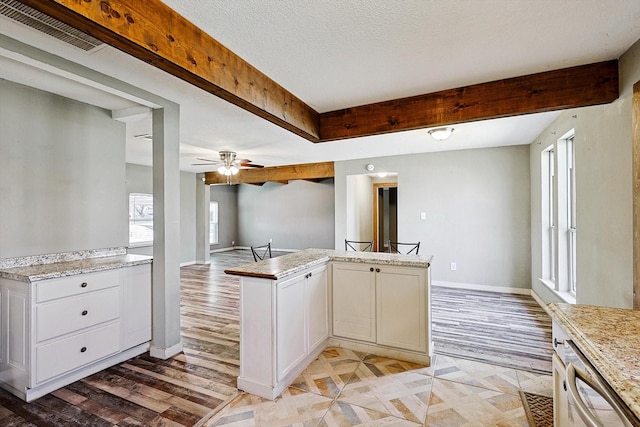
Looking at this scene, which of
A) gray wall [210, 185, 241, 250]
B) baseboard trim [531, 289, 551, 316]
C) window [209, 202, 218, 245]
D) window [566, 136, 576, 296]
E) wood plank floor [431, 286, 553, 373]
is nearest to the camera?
wood plank floor [431, 286, 553, 373]

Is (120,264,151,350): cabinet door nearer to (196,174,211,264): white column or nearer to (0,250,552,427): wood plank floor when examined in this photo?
(0,250,552,427): wood plank floor

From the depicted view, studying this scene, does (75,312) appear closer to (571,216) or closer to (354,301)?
(354,301)

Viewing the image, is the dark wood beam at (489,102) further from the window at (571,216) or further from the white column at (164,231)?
the white column at (164,231)

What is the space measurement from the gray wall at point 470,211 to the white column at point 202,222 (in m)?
4.73

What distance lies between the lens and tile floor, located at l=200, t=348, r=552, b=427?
193cm

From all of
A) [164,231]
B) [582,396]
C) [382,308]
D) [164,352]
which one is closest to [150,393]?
[164,352]

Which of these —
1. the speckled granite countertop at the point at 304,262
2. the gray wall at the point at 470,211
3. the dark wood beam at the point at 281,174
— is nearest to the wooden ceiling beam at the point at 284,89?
the speckled granite countertop at the point at 304,262

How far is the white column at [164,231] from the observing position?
280cm

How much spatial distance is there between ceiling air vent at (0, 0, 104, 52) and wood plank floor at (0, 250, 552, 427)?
7.77 feet


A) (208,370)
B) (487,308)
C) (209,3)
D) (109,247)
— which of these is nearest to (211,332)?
(208,370)

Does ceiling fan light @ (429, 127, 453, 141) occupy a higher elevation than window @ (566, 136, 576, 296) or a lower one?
higher

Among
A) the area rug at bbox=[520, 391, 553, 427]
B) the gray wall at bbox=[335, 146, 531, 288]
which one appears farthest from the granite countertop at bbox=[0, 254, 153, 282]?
the gray wall at bbox=[335, 146, 531, 288]

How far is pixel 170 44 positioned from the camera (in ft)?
5.37

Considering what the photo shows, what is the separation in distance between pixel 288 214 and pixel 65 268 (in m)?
7.90
